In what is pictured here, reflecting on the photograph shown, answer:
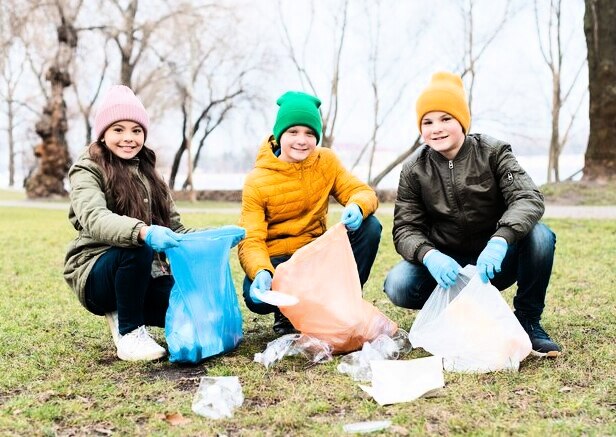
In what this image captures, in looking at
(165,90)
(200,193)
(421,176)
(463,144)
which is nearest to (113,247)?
(421,176)

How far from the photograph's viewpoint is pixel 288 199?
9.48ft

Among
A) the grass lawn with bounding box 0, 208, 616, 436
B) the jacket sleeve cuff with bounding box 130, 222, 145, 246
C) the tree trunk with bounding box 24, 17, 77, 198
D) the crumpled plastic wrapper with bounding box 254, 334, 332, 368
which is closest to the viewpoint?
the grass lawn with bounding box 0, 208, 616, 436

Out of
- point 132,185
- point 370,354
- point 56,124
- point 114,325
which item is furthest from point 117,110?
point 56,124

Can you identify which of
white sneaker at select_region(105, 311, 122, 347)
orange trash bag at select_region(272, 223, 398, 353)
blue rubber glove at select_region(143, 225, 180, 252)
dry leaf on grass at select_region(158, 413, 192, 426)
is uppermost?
blue rubber glove at select_region(143, 225, 180, 252)

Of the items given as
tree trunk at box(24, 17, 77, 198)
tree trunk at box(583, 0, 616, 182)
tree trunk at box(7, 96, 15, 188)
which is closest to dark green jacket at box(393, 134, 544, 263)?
tree trunk at box(583, 0, 616, 182)

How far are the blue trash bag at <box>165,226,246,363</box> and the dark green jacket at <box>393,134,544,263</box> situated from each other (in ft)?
2.34

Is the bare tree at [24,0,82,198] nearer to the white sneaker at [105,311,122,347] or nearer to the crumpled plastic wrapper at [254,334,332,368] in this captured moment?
the white sneaker at [105,311,122,347]

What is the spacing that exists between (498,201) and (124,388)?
5.20ft

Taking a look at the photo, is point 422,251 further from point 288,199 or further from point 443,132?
point 288,199

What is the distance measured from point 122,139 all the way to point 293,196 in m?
0.74

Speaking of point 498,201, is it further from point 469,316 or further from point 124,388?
point 124,388

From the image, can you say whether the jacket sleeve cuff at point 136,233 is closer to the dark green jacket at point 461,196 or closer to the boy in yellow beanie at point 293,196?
the boy in yellow beanie at point 293,196

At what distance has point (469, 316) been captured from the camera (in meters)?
2.46

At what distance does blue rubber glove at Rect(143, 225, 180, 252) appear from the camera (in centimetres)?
245
